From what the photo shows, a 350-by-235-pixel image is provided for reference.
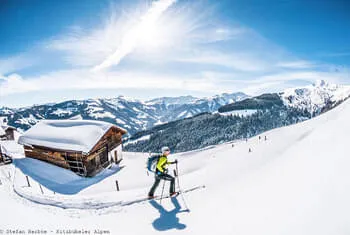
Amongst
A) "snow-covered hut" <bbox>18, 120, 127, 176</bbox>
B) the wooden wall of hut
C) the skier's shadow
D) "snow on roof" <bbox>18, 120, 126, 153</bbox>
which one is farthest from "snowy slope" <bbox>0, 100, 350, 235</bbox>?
the wooden wall of hut

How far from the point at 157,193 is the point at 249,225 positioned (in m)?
4.41

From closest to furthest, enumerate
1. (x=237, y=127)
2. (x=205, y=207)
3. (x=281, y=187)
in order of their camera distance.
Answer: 1. (x=281, y=187)
2. (x=205, y=207)
3. (x=237, y=127)

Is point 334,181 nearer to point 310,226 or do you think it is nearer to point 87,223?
point 310,226

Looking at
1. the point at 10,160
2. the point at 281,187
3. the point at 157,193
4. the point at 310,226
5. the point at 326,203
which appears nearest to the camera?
the point at 310,226

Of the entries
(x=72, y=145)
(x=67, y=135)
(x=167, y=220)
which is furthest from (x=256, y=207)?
(x=67, y=135)

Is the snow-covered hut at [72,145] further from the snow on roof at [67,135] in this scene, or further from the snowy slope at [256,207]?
the snowy slope at [256,207]

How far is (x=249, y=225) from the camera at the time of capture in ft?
16.3

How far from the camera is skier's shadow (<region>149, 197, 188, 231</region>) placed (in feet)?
Result: 18.5

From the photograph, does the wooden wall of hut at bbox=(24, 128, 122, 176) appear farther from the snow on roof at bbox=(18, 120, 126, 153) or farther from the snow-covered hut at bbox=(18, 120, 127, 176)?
the snow on roof at bbox=(18, 120, 126, 153)

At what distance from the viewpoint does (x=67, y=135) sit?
78.4 feet

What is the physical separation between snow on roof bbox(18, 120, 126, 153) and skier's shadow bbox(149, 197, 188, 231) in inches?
694

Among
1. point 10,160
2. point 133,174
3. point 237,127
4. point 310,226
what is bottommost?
point 237,127

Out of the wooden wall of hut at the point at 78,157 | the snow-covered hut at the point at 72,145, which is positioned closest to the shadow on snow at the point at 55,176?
the wooden wall of hut at the point at 78,157

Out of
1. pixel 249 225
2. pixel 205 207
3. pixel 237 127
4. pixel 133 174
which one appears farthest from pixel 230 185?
pixel 237 127
